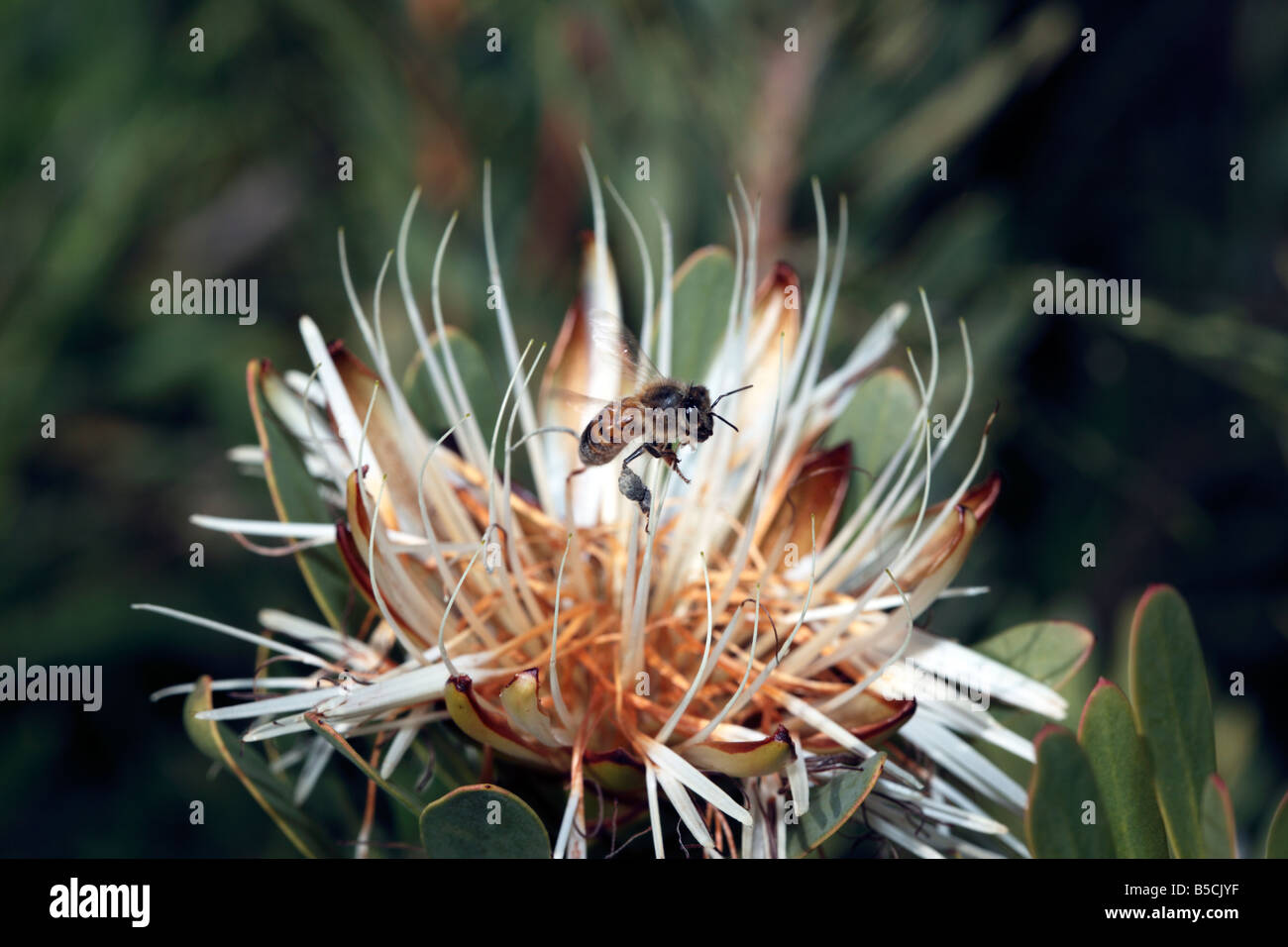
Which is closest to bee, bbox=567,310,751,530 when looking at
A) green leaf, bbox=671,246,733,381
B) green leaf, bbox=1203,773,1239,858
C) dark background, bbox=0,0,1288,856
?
green leaf, bbox=671,246,733,381

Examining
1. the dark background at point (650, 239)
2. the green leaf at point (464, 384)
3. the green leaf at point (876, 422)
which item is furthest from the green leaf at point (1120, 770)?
the dark background at point (650, 239)

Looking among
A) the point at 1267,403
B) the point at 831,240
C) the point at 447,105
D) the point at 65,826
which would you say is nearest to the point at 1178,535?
the point at 1267,403

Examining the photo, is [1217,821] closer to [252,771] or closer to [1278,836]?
[1278,836]

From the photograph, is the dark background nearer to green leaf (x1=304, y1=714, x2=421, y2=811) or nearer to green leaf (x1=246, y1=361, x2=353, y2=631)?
green leaf (x1=246, y1=361, x2=353, y2=631)

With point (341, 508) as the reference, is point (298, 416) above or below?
above

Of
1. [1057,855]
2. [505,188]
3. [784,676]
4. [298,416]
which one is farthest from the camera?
[505,188]

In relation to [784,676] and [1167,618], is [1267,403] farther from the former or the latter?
[784,676]

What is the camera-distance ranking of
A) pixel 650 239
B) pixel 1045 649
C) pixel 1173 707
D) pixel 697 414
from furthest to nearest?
pixel 650 239 → pixel 697 414 → pixel 1045 649 → pixel 1173 707

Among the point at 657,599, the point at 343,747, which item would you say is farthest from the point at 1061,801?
the point at 343,747
